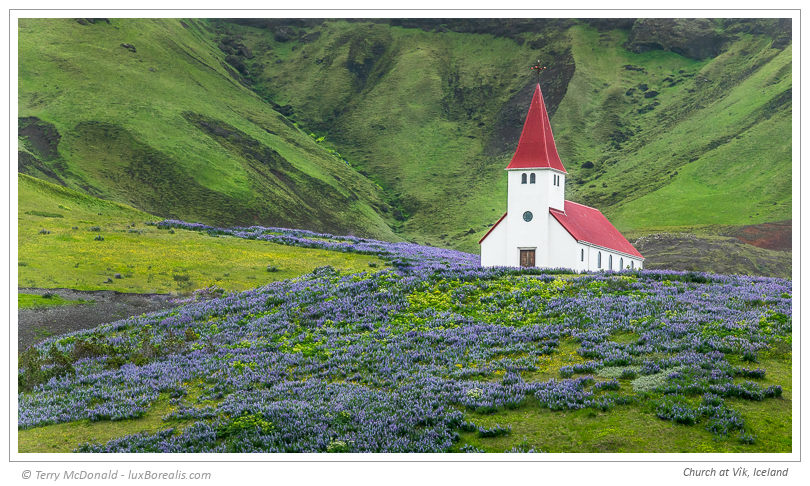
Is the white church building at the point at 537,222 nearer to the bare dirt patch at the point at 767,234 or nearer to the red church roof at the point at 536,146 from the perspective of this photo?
the red church roof at the point at 536,146

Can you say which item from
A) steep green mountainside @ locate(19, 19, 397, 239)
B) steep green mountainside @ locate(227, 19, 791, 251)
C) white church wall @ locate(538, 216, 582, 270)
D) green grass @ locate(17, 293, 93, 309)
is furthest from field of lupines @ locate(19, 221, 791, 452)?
steep green mountainside @ locate(227, 19, 791, 251)

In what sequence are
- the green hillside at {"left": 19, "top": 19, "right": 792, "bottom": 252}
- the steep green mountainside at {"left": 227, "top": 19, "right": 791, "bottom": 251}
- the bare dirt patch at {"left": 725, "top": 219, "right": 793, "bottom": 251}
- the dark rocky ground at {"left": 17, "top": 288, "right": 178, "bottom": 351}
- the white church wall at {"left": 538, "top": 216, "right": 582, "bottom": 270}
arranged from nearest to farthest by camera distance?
the dark rocky ground at {"left": 17, "top": 288, "right": 178, "bottom": 351} → the white church wall at {"left": 538, "top": 216, "right": 582, "bottom": 270} → the bare dirt patch at {"left": 725, "top": 219, "right": 793, "bottom": 251} → the green hillside at {"left": 19, "top": 19, "right": 792, "bottom": 252} → the steep green mountainside at {"left": 227, "top": 19, "right": 791, "bottom": 251}

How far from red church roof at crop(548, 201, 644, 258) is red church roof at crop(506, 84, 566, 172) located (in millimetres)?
3448

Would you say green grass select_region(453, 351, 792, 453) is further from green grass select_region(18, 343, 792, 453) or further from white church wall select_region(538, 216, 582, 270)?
white church wall select_region(538, 216, 582, 270)

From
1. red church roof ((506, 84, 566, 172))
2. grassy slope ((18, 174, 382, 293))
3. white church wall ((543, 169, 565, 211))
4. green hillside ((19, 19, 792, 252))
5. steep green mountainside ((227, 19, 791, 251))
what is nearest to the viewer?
grassy slope ((18, 174, 382, 293))

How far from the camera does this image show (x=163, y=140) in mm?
144750

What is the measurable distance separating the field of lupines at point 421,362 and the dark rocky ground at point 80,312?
4.30m

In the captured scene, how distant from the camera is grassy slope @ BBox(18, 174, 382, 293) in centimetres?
5275

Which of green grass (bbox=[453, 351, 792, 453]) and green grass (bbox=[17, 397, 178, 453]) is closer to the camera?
green grass (bbox=[453, 351, 792, 453])

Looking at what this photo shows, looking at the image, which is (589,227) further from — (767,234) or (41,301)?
(767,234)

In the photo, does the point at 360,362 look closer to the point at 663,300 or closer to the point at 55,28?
the point at 663,300

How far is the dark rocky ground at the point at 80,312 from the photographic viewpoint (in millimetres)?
39769

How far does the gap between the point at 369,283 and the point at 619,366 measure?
1655 centimetres
